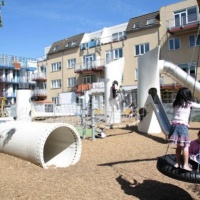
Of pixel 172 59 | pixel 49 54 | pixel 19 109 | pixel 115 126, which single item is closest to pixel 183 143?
pixel 115 126

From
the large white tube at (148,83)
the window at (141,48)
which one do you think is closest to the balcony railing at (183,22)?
the window at (141,48)

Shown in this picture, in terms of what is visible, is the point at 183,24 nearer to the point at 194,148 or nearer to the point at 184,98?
the point at 184,98

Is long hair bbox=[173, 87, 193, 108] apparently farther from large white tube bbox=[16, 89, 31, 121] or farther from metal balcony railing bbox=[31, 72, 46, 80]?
metal balcony railing bbox=[31, 72, 46, 80]

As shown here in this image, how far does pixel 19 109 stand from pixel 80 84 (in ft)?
98.1

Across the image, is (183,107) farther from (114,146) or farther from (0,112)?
(0,112)

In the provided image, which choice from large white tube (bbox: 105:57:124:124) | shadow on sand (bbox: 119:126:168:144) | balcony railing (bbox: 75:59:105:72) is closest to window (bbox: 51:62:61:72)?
balcony railing (bbox: 75:59:105:72)

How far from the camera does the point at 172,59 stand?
1357 inches

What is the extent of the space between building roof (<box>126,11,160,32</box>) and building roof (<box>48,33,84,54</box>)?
9.78 meters

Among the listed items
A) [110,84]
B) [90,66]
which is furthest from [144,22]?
[110,84]

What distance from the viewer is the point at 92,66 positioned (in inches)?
1695

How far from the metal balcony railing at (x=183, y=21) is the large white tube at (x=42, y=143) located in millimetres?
27282

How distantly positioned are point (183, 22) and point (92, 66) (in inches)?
564

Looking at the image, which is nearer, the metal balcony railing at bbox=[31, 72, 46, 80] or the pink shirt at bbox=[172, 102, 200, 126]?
the pink shirt at bbox=[172, 102, 200, 126]

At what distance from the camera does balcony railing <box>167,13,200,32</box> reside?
32.3 meters
